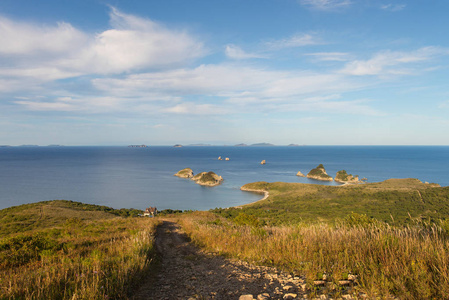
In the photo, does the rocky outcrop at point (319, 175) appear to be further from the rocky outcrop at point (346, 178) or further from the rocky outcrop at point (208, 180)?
the rocky outcrop at point (208, 180)

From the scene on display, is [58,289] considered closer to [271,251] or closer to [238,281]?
[238,281]

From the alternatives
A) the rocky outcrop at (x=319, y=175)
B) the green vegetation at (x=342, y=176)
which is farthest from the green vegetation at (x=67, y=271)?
the green vegetation at (x=342, y=176)

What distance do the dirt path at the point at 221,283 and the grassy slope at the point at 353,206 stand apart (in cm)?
2594

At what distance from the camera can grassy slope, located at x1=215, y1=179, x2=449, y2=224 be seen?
1566 inches

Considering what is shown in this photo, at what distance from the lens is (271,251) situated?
24.1ft

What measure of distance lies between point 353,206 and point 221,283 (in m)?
53.7

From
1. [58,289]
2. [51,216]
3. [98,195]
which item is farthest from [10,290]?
[98,195]

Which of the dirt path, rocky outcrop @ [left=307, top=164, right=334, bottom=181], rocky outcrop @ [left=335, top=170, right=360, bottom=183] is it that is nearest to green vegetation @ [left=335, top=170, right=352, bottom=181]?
rocky outcrop @ [left=335, top=170, right=360, bottom=183]

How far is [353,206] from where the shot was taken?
166 feet

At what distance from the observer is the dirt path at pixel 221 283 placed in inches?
189

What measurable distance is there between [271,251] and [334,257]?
1995 millimetres

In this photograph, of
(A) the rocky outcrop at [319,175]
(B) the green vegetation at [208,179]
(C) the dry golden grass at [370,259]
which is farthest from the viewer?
(A) the rocky outcrop at [319,175]

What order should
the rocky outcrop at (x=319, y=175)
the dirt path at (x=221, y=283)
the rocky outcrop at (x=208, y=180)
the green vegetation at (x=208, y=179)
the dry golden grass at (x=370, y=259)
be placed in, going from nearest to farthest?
the dry golden grass at (x=370, y=259)
the dirt path at (x=221, y=283)
the rocky outcrop at (x=208, y=180)
the green vegetation at (x=208, y=179)
the rocky outcrop at (x=319, y=175)

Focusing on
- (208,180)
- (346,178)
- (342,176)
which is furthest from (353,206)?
(342,176)
